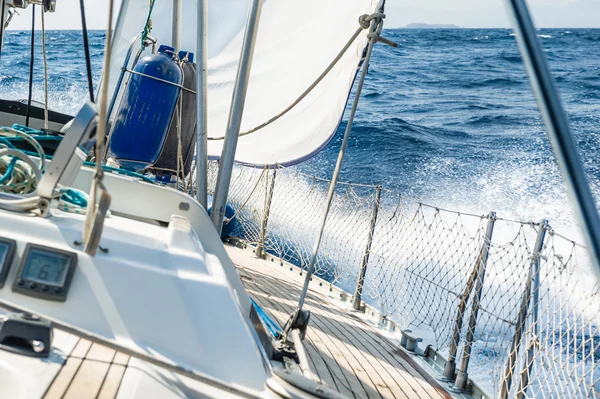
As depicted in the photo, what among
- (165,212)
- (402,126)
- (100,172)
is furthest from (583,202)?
(402,126)

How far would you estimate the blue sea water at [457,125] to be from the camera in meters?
11.1

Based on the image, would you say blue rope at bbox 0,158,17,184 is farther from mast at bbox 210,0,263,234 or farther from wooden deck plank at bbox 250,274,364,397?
wooden deck plank at bbox 250,274,364,397

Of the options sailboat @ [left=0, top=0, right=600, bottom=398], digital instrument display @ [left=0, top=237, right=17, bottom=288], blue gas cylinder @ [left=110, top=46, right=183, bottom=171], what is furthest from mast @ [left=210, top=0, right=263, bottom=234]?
blue gas cylinder @ [left=110, top=46, right=183, bottom=171]

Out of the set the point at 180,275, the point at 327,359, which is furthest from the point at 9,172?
the point at 327,359

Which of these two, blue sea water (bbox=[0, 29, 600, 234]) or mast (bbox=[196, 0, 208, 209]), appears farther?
blue sea water (bbox=[0, 29, 600, 234])

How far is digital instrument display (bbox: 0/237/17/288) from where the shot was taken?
1468mm

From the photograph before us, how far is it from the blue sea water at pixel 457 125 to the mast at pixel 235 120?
28.4ft

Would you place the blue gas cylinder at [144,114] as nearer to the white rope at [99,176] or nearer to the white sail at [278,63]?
the white sail at [278,63]

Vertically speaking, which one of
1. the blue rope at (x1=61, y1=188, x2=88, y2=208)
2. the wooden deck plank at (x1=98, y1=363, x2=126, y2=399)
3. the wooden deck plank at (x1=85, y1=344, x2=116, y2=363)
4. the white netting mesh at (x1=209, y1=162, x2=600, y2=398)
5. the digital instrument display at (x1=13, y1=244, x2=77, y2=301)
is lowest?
the white netting mesh at (x1=209, y1=162, x2=600, y2=398)

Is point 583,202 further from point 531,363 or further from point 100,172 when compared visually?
point 531,363

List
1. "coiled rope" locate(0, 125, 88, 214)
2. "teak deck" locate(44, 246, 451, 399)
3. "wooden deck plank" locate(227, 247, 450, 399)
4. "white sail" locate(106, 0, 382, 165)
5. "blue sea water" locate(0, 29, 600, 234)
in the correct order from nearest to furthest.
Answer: "teak deck" locate(44, 246, 451, 399)
"coiled rope" locate(0, 125, 88, 214)
"wooden deck plank" locate(227, 247, 450, 399)
"white sail" locate(106, 0, 382, 165)
"blue sea water" locate(0, 29, 600, 234)

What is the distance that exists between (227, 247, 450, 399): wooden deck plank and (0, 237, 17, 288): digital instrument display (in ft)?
3.99

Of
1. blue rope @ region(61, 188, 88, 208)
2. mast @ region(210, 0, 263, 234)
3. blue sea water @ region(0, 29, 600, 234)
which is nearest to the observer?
blue rope @ region(61, 188, 88, 208)

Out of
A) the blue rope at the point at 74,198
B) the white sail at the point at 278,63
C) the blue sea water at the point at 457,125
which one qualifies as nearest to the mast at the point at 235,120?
the blue rope at the point at 74,198
